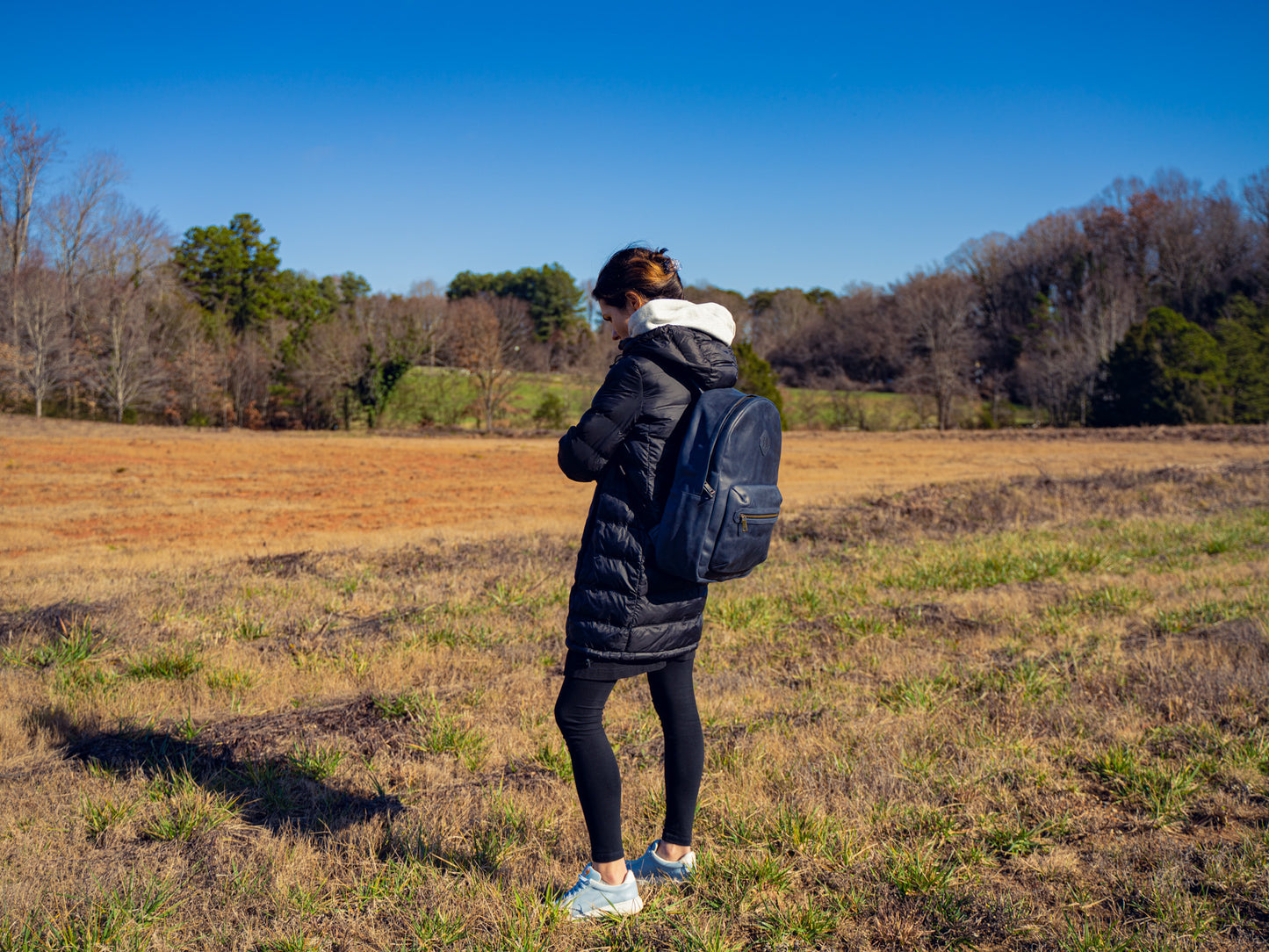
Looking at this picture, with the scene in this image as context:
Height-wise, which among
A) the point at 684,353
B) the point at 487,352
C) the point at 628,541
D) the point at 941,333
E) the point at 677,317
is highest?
the point at 941,333

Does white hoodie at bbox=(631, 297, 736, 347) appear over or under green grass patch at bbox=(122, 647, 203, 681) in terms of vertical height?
over

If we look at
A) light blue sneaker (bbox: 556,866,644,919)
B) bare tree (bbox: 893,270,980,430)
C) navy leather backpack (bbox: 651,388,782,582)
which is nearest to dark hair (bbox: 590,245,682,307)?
navy leather backpack (bbox: 651,388,782,582)

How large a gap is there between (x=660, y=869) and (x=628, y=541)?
1.13 metres

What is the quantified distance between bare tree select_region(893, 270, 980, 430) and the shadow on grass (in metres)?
43.9

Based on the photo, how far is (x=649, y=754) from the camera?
3.78 metres

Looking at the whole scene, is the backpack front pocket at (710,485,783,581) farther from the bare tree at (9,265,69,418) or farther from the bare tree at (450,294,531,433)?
the bare tree at (9,265,69,418)

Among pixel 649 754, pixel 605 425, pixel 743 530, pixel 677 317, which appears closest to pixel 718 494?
pixel 743 530

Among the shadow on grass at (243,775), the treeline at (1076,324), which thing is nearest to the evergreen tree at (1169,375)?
the treeline at (1076,324)

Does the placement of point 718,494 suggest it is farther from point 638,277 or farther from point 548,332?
point 548,332

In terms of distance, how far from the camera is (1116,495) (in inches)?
516

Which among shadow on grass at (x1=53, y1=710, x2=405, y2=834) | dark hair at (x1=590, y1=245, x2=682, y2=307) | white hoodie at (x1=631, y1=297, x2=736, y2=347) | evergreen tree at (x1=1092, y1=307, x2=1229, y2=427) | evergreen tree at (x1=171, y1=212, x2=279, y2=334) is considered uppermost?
evergreen tree at (x1=171, y1=212, x2=279, y2=334)

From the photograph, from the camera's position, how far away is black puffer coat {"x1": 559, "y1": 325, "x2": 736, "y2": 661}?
223 centimetres

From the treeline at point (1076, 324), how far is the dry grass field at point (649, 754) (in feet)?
124

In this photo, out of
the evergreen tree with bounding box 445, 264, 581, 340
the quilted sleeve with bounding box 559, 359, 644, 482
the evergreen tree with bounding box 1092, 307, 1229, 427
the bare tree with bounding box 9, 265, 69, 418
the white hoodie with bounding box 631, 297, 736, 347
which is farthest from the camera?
the evergreen tree with bounding box 445, 264, 581, 340
